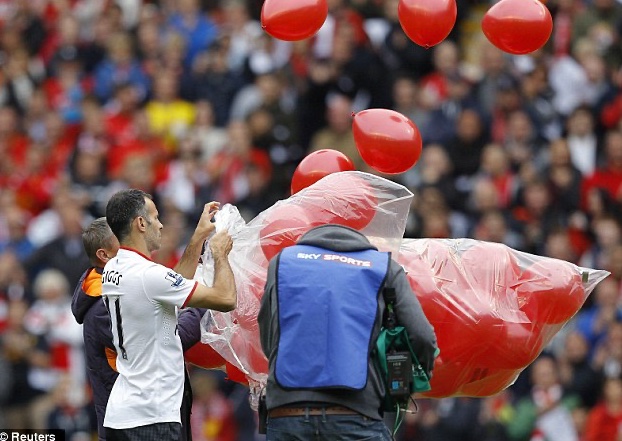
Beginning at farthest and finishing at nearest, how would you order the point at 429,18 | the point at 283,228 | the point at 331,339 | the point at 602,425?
the point at 602,425 → the point at 429,18 → the point at 283,228 → the point at 331,339

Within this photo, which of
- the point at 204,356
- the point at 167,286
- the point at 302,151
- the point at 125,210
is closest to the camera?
the point at 167,286

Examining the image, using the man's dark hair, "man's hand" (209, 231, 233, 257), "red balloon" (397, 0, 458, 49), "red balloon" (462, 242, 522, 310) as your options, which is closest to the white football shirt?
the man's dark hair

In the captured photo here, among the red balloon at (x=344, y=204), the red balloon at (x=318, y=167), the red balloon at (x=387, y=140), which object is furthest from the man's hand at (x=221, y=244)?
the red balloon at (x=387, y=140)

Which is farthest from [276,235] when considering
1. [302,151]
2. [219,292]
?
[302,151]

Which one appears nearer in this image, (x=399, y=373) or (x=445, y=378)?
(x=399, y=373)

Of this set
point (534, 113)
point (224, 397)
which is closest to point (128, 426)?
point (224, 397)

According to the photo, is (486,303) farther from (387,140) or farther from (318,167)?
(318,167)

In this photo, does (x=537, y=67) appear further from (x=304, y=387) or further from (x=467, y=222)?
(x=304, y=387)

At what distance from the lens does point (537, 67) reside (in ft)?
39.9

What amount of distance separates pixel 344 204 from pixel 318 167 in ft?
2.40

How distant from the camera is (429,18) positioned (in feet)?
24.0

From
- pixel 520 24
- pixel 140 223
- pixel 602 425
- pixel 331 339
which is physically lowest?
pixel 602 425

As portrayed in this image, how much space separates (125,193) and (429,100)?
249 inches

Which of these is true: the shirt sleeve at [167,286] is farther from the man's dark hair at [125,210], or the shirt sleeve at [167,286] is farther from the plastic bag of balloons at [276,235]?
the plastic bag of balloons at [276,235]
